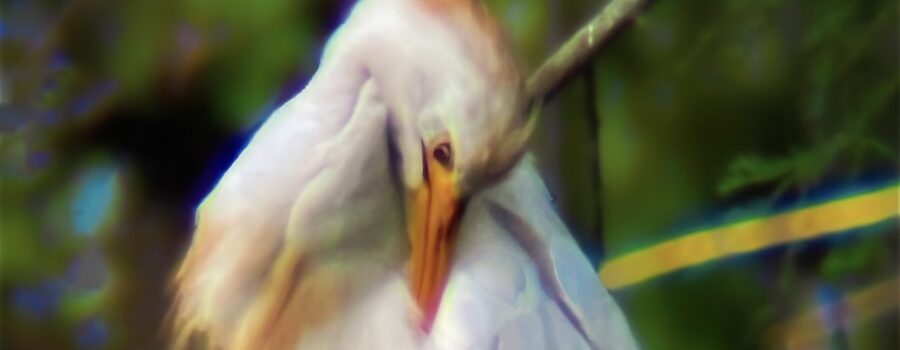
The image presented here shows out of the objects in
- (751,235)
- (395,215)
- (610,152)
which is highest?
(395,215)

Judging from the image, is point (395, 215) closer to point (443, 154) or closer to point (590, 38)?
point (443, 154)

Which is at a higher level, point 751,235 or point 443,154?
point 443,154

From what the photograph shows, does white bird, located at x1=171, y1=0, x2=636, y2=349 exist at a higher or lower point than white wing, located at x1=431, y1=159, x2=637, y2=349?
higher

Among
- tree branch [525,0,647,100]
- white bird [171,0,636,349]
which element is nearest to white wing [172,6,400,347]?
white bird [171,0,636,349]

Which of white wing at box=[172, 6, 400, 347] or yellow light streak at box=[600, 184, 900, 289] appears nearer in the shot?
white wing at box=[172, 6, 400, 347]

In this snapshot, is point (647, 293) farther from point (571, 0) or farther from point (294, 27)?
point (294, 27)

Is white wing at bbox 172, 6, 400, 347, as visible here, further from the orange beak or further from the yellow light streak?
the yellow light streak

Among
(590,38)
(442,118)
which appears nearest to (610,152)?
(590,38)

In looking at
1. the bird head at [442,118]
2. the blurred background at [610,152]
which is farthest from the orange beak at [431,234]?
the blurred background at [610,152]
